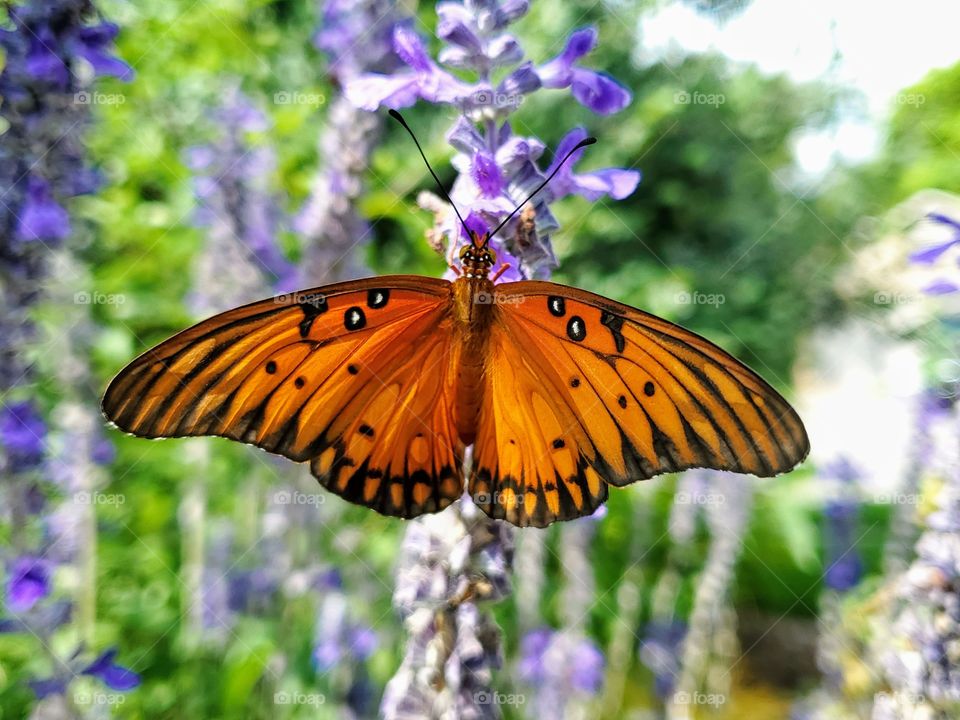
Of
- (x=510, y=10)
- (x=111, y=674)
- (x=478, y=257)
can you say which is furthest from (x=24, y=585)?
(x=510, y=10)

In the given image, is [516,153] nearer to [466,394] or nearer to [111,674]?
[466,394]

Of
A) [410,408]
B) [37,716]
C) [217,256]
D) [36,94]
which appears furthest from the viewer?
[217,256]

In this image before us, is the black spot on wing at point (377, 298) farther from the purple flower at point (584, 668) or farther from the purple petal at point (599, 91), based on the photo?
the purple flower at point (584, 668)

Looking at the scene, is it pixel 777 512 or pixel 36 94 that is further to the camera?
pixel 777 512

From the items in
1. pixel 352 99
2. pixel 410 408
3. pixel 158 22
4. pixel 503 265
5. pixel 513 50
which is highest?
pixel 158 22

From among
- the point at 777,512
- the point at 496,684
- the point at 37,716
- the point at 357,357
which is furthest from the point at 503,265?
the point at 777,512

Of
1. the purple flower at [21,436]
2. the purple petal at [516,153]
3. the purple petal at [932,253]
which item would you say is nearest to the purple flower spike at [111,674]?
the purple flower at [21,436]

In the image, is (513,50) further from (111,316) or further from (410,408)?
(111,316)
